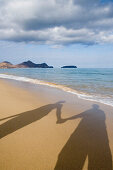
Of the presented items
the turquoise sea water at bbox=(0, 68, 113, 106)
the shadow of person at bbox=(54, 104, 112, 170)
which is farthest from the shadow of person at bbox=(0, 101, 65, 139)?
the turquoise sea water at bbox=(0, 68, 113, 106)

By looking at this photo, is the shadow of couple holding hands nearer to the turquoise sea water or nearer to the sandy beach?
the sandy beach

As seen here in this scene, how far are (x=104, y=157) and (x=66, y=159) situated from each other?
0.79 meters

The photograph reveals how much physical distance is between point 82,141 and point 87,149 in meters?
0.33

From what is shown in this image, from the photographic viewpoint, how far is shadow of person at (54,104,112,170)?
105 inches

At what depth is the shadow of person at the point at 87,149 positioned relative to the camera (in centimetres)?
268

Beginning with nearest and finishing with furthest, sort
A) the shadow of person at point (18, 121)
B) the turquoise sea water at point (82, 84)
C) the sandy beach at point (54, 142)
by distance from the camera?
the sandy beach at point (54, 142), the shadow of person at point (18, 121), the turquoise sea water at point (82, 84)

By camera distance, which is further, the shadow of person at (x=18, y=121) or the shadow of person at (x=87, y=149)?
the shadow of person at (x=18, y=121)

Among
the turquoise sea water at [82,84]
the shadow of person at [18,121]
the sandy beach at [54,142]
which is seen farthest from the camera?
the turquoise sea water at [82,84]

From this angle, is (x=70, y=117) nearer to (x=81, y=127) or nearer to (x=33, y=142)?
(x=81, y=127)

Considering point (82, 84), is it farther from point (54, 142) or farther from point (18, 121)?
point (54, 142)

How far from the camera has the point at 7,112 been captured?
5273mm

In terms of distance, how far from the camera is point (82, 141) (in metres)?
3.51

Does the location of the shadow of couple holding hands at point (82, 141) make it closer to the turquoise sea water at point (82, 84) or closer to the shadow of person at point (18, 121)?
the shadow of person at point (18, 121)

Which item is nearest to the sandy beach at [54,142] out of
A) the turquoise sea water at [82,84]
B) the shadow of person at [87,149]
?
the shadow of person at [87,149]
